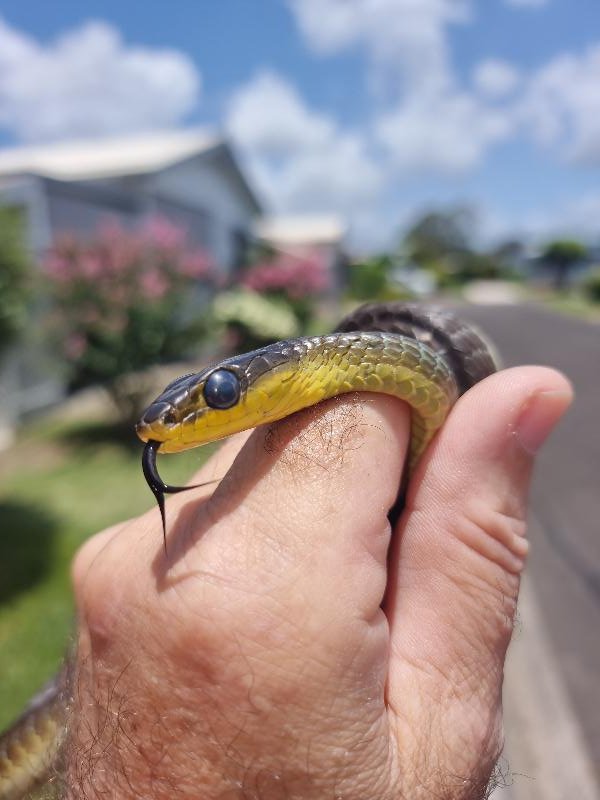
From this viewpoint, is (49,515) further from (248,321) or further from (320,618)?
(248,321)

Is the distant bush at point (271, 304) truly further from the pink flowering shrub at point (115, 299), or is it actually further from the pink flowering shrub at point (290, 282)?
the pink flowering shrub at point (115, 299)

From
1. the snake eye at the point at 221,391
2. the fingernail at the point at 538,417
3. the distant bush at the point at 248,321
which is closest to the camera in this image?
the snake eye at the point at 221,391

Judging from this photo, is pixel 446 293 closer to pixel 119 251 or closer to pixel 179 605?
pixel 119 251

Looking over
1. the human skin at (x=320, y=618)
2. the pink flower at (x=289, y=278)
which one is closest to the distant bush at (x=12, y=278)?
the human skin at (x=320, y=618)

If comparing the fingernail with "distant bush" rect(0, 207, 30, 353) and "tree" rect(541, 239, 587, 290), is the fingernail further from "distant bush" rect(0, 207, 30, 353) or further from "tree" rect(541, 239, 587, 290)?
"tree" rect(541, 239, 587, 290)

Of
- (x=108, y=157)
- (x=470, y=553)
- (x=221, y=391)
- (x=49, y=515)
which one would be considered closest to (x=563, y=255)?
(x=108, y=157)

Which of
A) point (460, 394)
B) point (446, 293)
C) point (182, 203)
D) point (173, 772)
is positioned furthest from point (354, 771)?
point (446, 293)
